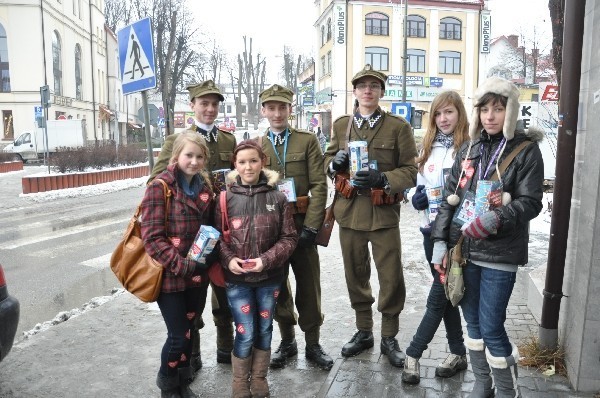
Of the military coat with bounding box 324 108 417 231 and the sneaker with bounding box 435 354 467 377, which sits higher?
the military coat with bounding box 324 108 417 231

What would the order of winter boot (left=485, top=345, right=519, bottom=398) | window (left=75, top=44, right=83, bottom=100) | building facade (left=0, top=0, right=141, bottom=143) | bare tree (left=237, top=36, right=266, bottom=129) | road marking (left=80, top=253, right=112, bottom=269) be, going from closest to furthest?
winter boot (left=485, top=345, right=519, bottom=398) < road marking (left=80, top=253, right=112, bottom=269) < building facade (left=0, top=0, right=141, bottom=143) < window (left=75, top=44, right=83, bottom=100) < bare tree (left=237, top=36, right=266, bottom=129)

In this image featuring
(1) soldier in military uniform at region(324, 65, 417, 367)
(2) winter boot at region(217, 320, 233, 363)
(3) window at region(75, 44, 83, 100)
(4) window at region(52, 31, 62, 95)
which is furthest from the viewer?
(3) window at region(75, 44, 83, 100)

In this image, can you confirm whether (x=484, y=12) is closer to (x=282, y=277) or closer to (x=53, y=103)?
(x=53, y=103)

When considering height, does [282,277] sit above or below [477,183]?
below

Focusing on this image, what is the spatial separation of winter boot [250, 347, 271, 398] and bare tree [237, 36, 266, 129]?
66026 mm

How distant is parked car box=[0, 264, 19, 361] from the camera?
3525 mm

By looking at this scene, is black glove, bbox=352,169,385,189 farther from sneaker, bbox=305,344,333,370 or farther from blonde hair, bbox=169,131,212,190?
sneaker, bbox=305,344,333,370

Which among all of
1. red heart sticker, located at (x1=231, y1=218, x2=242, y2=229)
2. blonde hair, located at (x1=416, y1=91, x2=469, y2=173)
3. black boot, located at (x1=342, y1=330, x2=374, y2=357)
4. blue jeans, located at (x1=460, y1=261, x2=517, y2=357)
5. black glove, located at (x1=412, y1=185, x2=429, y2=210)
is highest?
blonde hair, located at (x1=416, y1=91, x2=469, y2=173)

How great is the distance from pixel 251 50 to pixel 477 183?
228ft

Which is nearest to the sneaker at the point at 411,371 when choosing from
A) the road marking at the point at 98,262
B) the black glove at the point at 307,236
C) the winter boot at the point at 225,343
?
the black glove at the point at 307,236

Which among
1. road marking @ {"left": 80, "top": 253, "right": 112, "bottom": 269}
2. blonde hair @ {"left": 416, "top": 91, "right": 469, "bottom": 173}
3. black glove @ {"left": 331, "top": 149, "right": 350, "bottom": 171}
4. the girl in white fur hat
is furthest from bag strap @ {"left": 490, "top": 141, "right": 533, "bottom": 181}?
road marking @ {"left": 80, "top": 253, "right": 112, "bottom": 269}

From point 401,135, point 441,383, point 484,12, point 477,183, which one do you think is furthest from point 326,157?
point 484,12

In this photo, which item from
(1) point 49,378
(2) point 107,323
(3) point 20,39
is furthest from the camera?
(3) point 20,39

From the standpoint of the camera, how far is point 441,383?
374 cm
